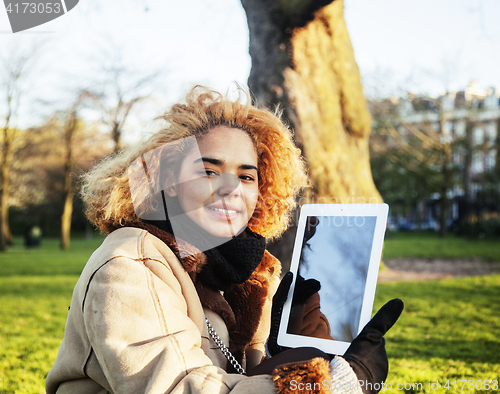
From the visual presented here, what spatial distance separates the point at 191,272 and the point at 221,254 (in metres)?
0.16

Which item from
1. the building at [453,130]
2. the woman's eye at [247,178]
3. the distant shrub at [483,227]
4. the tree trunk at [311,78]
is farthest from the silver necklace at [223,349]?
the building at [453,130]

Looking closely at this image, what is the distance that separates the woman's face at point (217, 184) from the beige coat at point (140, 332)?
0.24 metres

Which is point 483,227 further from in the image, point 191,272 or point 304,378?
point 304,378

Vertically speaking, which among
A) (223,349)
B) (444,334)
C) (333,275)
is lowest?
(444,334)

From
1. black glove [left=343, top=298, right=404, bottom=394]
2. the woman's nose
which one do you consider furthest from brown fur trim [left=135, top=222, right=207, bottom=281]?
black glove [left=343, top=298, right=404, bottom=394]

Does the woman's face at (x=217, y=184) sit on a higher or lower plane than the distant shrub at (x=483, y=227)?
higher

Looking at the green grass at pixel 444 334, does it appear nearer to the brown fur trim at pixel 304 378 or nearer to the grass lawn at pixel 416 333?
the grass lawn at pixel 416 333

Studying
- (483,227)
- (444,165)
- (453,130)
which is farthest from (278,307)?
(453,130)

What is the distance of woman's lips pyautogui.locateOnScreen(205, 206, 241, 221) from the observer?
1800 millimetres

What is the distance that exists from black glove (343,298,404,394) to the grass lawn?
7.37ft

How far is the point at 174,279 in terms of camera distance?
1.53m

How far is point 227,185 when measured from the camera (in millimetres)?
1815

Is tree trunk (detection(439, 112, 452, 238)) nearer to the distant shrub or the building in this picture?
the building

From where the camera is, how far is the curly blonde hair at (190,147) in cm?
183
